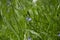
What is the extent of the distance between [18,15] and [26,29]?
0.14m

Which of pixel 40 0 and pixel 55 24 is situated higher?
pixel 40 0

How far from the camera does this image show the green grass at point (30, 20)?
141 cm

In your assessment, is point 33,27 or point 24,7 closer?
point 33,27

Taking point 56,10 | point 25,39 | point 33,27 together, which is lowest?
point 25,39

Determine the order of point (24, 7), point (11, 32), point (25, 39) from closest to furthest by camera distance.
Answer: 1. point (25, 39)
2. point (11, 32)
3. point (24, 7)

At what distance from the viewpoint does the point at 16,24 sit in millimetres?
1438

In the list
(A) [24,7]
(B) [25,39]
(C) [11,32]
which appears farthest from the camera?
(A) [24,7]

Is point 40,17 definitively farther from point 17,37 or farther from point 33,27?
point 17,37

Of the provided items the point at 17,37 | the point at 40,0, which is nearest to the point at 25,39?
the point at 17,37

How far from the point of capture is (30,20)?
4.90ft

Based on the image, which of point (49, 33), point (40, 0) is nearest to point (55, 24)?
point (49, 33)

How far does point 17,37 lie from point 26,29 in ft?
0.25

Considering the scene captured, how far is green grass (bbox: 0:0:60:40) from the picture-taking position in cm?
141

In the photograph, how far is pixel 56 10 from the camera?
1.51 metres
